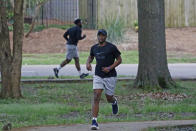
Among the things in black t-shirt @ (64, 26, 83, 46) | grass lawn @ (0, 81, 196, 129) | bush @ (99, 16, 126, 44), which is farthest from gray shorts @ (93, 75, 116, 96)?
bush @ (99, 16, 126, 44)

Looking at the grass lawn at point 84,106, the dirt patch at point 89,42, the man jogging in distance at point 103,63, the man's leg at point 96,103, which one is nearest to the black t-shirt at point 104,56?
the man jogging in distance at point 103,63

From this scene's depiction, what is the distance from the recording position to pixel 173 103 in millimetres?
11633

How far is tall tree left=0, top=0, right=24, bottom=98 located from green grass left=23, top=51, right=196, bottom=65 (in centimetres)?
854

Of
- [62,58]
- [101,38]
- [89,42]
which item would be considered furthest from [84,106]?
[89,42]

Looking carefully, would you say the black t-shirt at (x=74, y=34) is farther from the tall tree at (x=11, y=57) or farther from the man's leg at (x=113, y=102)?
the man's leg at (x=113, y=102)

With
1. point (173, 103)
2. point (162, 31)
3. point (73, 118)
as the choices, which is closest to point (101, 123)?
point (73, 118)

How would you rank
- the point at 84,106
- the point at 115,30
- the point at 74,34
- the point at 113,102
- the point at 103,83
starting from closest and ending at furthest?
the point at 103,83, the point at 113,102, the point at 84,106, the point at 74,34, the point at 115,30

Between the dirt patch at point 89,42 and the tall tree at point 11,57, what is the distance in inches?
496

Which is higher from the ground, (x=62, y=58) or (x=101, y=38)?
(x=101, y=38)

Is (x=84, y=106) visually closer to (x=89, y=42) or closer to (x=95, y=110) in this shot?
(x=95, y=110)

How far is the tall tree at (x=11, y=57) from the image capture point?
1200cm

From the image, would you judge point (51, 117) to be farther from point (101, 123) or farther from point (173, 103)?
point (173, 103)

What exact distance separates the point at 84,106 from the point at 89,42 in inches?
577

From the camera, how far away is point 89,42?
25797 millimetres
